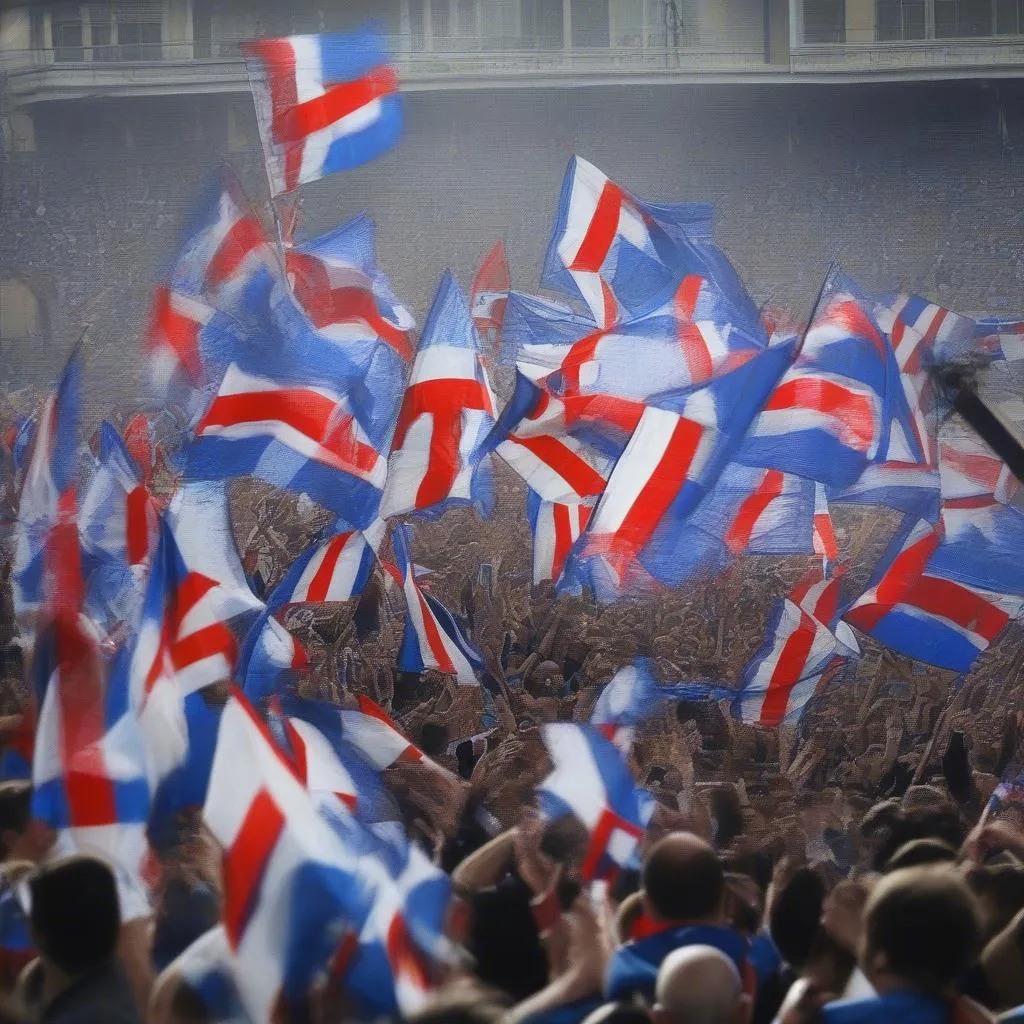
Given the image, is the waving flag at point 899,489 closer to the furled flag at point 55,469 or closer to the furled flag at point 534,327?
the furled flag at point 55,469

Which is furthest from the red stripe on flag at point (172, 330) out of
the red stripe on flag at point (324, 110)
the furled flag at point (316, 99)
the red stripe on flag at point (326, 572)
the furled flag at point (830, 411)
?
the furled flag at point (830, 411)

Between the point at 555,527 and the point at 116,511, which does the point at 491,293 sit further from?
the point at 116,511

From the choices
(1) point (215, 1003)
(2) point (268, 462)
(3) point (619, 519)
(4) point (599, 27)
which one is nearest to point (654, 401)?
(3) point (619, 519)

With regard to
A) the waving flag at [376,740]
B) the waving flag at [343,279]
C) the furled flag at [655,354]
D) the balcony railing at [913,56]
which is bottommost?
the waving flag at [376,740]

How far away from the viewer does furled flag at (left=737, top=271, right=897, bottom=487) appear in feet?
19.7

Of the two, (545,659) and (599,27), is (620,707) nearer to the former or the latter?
(545,659)

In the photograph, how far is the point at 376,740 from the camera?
4473 mm

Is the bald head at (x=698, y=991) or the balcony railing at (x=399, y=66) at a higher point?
the balcony railing at (x=399, y=66)

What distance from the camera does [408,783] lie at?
4.39 m

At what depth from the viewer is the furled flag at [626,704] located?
4.17 meters

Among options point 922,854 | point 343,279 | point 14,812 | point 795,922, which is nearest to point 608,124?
point 343,279

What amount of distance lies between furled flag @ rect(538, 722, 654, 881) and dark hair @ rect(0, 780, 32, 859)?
1.13 m

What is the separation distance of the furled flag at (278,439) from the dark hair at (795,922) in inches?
138

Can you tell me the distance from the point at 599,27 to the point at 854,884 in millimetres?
22560
